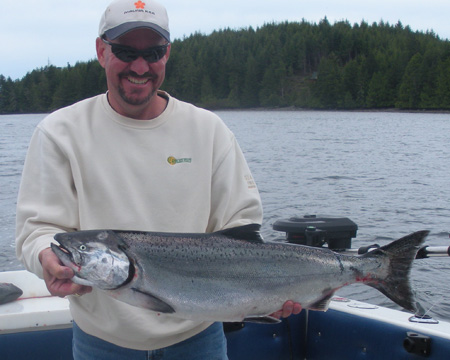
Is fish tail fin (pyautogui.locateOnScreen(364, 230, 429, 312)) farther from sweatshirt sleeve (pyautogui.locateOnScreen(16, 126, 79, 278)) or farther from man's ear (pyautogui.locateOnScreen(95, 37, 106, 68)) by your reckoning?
man's ear (pyautogui.locateOnScreen(95, 37, 106, 68))

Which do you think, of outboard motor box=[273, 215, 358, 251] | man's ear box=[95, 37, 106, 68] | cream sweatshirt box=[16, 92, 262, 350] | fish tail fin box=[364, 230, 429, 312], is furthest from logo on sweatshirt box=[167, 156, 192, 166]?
outboard motor box=[273, 215, 358, 251]

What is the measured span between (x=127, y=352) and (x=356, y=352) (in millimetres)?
2564

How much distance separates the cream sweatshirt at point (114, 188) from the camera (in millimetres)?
2797

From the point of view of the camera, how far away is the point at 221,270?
2916 millimetres

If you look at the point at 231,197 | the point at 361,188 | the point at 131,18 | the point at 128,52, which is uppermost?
the point at 131,18

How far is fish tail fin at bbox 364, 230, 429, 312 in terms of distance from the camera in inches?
129

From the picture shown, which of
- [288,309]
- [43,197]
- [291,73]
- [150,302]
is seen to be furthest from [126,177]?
[291,73]

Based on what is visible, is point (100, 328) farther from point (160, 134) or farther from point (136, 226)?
point (160, 134)

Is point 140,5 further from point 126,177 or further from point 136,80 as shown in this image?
point 126,177

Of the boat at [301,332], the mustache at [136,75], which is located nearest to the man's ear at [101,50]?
the mustache at [136,75]

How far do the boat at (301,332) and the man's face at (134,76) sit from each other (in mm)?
2294

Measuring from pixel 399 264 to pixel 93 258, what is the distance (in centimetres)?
175

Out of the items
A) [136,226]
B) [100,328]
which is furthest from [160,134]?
[100,328]

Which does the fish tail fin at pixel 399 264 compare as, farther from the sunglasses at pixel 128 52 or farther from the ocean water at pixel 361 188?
the ocean water at pixel 361 188
